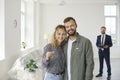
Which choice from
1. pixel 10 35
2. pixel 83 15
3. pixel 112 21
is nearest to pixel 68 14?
pixel 83 15

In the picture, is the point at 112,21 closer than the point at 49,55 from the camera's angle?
No

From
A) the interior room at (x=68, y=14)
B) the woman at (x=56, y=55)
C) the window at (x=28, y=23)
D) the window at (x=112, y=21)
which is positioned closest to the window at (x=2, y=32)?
the woman at (x=56, y=55)

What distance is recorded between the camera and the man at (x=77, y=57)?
2.69m

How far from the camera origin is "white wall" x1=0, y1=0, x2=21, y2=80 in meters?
6.11

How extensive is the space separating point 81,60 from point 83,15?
10.3 meters

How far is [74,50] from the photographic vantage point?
2703 mm

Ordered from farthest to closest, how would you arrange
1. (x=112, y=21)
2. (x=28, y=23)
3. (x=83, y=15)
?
(x=112, y=21), (x=83, y=15), (x=28, y=23)

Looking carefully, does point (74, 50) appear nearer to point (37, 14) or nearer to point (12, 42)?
point (12, 42)

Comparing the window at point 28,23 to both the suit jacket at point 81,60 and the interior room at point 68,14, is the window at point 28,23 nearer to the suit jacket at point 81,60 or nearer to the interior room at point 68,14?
the interior room at point 68,14

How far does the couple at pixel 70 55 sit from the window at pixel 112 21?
10.6m

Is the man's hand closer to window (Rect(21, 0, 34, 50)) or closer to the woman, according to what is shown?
the woman

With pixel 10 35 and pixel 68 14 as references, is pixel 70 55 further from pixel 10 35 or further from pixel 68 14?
pixel 68 14

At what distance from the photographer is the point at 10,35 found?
21.7ft

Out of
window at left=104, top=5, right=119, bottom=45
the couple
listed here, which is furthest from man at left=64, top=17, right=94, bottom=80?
window at left=104, top=5, right=119, bottom=45
